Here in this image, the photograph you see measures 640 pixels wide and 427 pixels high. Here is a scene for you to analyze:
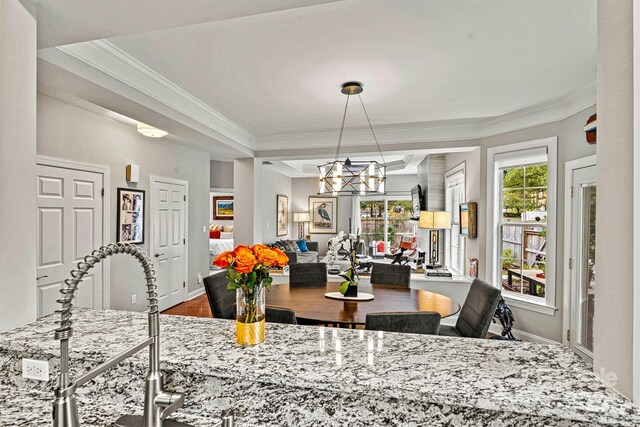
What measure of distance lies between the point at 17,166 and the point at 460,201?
5115 mm

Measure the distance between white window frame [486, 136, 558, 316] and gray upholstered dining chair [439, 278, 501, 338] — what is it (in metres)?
1.45

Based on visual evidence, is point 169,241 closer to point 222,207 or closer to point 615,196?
point 222,207

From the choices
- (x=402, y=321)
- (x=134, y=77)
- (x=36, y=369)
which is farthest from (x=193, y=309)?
(x=36, y=369)

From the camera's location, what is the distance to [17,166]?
1.38 metres

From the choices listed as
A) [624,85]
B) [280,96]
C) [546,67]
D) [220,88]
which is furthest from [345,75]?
[624,85]

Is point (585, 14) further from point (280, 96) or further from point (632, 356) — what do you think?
point (280, 96)

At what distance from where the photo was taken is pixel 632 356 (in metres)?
0.83

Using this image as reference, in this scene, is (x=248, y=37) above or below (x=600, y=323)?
above

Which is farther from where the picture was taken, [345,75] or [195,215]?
[195,215]

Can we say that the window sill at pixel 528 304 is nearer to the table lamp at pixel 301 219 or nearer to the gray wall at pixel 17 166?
the gray wall at pixel 17 166

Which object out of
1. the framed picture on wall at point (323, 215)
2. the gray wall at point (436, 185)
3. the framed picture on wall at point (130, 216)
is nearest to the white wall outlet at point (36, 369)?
the framed picture on wall at point (130, 216)

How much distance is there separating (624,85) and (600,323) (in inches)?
24.3

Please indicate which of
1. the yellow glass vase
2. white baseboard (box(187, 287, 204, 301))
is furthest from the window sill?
white baseboard (box(187, 287, 204, 301))

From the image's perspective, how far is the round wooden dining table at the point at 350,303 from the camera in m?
2.39
